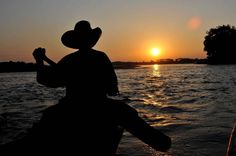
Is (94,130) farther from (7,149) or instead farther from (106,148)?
(7,149)

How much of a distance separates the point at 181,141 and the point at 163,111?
5396 mm

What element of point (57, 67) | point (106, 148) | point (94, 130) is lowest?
point (106, 148)

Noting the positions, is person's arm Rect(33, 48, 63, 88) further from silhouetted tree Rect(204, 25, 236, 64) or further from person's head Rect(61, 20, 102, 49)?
silhouetted tree Rect(204, 25, 236, 64)

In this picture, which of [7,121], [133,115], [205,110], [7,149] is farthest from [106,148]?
[205,110]

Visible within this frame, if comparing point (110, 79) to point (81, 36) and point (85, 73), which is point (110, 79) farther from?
point (81, 36)

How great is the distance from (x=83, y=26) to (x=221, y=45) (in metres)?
114

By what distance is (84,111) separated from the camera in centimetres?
429

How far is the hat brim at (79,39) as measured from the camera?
4457 mm

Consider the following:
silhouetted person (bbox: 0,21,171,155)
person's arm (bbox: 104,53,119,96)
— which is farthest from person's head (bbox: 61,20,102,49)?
person's arm (bbox: 104,53,119,96)

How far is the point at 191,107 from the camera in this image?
14383mm

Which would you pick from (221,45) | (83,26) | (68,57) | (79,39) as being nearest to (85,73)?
(68,57)

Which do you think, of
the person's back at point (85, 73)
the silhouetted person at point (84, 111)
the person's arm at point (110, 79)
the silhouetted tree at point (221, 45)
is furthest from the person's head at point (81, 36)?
the silhouetted tree at point (221, 45)

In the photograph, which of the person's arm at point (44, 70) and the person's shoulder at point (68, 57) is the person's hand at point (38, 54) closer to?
the person's arm at point (44, 70)

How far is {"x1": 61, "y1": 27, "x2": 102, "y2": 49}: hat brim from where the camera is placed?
4457 millimetres
